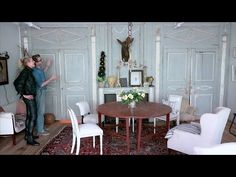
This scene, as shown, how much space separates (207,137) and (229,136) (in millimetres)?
1913

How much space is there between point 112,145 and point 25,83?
193 cm

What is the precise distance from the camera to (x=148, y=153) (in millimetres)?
3908

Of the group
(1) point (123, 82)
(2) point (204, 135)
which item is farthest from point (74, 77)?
(2) point (204, 135)

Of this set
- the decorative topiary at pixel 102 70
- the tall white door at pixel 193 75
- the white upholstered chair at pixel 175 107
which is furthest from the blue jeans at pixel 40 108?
the tall white door at pixel 193 75

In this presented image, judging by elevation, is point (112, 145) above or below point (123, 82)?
below

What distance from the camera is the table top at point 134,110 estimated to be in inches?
150

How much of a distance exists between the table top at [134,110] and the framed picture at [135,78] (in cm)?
145

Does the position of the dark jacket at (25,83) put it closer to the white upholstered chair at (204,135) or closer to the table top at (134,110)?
the table top at (134,110)

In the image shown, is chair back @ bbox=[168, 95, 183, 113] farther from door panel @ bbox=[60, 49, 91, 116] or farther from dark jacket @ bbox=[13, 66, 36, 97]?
dark jacket @ bbox=[13, 66, 36, 97]

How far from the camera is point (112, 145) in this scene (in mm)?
4293

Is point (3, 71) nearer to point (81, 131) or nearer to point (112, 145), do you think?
point (81, 131)
